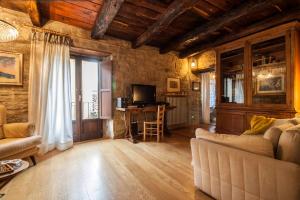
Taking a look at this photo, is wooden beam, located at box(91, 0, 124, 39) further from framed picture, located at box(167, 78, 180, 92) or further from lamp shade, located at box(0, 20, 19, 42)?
framed picture, located at box(167, 78, 180, 92)

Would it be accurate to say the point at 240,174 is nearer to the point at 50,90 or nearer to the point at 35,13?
the point at 50,90

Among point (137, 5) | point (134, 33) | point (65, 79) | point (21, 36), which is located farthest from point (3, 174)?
point (134, 33)

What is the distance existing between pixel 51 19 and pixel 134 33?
6.01 feet

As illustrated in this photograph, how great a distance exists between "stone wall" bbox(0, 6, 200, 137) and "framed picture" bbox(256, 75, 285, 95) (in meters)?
2.63

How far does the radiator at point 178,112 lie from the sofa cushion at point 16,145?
3.71m

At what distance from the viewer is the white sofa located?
43.2 inches

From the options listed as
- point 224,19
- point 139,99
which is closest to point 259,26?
point 224,19

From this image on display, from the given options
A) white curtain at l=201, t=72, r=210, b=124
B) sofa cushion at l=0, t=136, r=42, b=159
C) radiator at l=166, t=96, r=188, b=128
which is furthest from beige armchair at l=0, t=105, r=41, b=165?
white curtain at l=201, t=72, r=210, b=124

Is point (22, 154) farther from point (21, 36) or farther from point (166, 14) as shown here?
point (166, 14)

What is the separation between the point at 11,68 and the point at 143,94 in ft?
9.55

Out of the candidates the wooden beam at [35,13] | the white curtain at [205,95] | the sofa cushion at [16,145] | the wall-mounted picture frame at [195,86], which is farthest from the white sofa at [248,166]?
the white curtain at [205,95]

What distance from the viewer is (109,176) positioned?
2143 millimetres

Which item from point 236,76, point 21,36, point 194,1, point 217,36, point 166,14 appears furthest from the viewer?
point 217,36

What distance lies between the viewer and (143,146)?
349 cm
